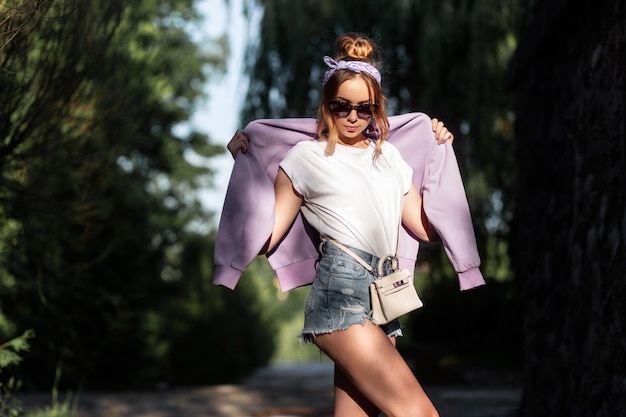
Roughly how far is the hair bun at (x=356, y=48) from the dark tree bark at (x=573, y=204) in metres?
1.41

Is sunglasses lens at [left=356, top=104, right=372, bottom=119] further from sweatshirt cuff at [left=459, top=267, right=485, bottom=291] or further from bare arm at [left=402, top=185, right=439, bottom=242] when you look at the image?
sweatshirt cuff at [left=459, top=267, right=485, bottom=291]

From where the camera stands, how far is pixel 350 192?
11.0ft

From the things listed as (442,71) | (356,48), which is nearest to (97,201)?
(356,48)

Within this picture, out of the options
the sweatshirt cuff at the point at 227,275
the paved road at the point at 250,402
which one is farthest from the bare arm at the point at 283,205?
the paved road at the point at 250,402

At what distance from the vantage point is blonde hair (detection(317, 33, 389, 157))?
3391mm

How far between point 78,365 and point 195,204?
11335mm

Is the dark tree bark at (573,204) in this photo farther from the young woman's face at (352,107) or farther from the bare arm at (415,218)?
the young woman's face at (352,107)

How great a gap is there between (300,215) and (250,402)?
5.14 metres

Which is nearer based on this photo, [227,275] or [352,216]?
[352,216]

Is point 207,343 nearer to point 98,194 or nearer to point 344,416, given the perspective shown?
point 98,194

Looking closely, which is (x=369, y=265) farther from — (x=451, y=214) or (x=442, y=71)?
(x=442, y=71)

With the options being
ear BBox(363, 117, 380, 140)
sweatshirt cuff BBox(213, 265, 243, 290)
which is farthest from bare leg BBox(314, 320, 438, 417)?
ear BBox(363, 117, 380, 140)

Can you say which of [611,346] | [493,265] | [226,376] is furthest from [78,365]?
[611,346]

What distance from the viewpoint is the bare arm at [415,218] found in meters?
3.68
